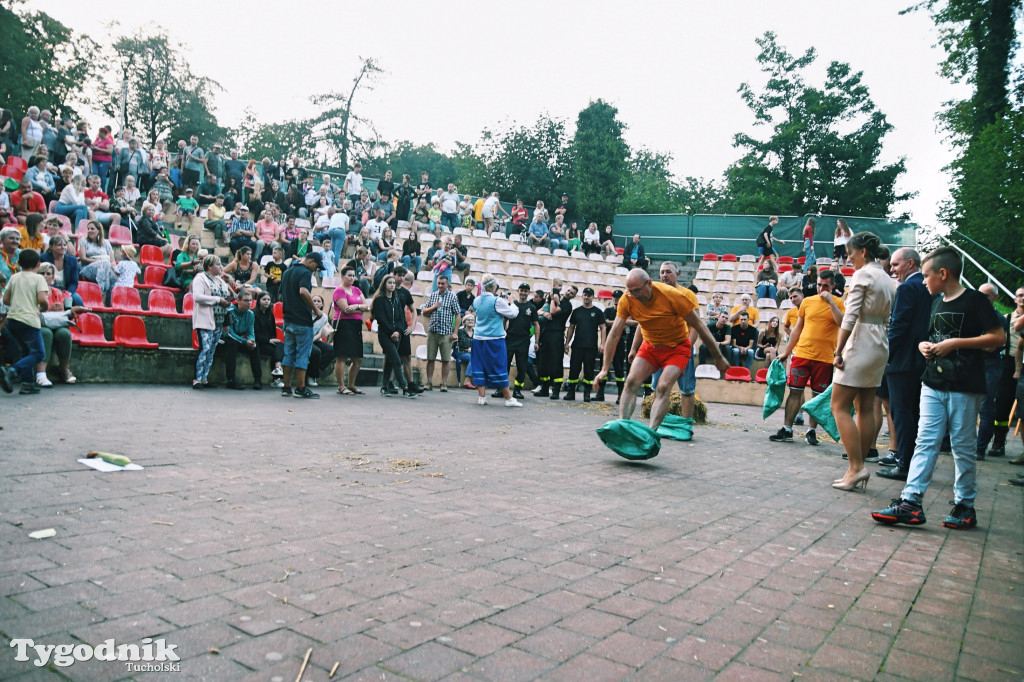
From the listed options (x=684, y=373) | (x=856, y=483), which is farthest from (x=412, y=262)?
(x=856, y=483)

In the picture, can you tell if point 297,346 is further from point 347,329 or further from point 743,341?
point 743,341

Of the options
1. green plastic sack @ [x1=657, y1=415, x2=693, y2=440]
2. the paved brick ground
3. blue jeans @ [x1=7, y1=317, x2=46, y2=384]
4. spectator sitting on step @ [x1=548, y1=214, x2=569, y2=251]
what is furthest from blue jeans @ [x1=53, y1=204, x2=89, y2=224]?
spectator sitting on step @ [x1=548, y1=214, x2=569, y2=251]

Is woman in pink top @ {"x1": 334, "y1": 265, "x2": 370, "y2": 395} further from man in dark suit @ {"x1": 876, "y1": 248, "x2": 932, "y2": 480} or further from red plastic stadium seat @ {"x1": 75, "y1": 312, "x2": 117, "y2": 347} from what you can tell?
man in dark suit @ {"x1": 876, "y1": 248, "x2": 932, "y2": 480}

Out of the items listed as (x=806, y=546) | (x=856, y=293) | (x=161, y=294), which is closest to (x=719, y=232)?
(x=161, y=294)

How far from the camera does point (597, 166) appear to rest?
137 ft

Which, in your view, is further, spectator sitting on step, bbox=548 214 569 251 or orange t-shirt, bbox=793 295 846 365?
spectator sitting on step, bbox=548 214 569 251

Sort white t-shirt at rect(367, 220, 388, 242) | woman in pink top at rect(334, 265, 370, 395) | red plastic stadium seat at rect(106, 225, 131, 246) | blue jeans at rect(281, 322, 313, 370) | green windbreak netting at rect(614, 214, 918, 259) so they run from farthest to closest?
green windbreak netting at rect(614, 214, 918, 259)
white t-shirt at rect(367, 220, 388, 242)
red plastic stadium seat at rect(106, 225, 131, 246)
woman in pink top at rect(334, 265, 370, 395)
blue jeans at rect(281, 322, 313, 370)

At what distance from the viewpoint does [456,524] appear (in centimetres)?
429

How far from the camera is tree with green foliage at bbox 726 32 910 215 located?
47438 mm

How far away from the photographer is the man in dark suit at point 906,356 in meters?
6.40

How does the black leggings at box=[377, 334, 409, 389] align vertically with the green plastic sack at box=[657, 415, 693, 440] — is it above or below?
above

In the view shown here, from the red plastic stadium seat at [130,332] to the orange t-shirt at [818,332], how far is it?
966 cm

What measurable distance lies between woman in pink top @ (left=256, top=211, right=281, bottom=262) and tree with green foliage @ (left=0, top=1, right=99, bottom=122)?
2577 centimetres

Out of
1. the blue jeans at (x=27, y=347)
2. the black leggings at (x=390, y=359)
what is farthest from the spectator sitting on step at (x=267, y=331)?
the blue jeans at (x=27, y=347)
